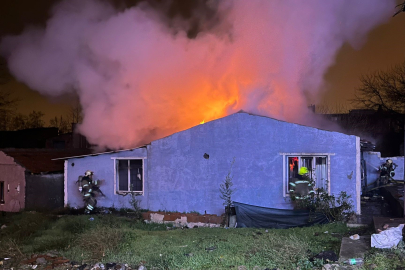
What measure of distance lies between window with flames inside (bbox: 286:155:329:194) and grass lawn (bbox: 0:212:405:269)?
6.58ft

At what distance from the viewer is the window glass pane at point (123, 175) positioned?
13148 mm

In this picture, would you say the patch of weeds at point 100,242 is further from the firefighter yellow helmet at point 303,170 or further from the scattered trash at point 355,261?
the firefighter yellow helmet at point 303,170

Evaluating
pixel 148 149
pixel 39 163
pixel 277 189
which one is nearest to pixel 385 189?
pixel 277 189

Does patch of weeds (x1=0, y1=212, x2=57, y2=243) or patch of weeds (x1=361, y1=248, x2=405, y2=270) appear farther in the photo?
patch of weeds (x1=0, y1=212, x2=57, y2=243)

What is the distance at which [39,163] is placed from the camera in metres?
15.0

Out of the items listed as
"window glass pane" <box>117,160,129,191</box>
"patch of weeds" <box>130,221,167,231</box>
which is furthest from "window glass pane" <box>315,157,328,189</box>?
"window glass pane" <box>117,160,129,191</box>

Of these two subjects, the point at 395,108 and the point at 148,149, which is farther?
the point at 395,108

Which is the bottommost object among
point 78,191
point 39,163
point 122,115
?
point 78,191

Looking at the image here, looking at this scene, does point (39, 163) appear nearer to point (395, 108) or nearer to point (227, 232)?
point (227, 232)

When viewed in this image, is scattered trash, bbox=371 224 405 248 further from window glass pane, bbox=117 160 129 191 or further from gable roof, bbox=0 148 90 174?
gable roof, bbox=0 148 90 174

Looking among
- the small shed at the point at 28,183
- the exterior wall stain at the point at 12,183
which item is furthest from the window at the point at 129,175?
the exterior wall stain at the point at 12,183

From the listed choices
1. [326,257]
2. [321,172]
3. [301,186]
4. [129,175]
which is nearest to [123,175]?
[129,175]

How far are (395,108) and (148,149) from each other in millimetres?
22787

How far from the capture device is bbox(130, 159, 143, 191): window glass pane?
13.1 metres
